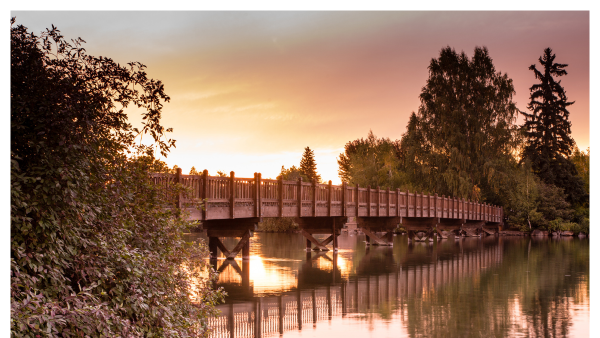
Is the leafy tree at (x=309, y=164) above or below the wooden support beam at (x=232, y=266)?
above

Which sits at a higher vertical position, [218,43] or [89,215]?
[218,43]

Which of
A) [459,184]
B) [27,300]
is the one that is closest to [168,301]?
[27,300]

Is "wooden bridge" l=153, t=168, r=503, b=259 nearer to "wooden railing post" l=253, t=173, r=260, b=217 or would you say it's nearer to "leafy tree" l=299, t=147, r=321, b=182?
"wooden railing post" l=253, t=173, r=260, b=217

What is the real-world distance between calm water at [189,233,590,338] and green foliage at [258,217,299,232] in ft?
93.1

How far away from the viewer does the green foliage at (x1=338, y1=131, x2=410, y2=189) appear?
54000mm

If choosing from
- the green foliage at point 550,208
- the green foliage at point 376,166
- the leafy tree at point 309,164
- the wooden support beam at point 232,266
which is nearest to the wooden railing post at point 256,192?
the wooden support beam at point 232,266

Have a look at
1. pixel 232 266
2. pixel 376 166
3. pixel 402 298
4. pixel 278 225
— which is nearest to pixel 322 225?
pixel 232 266

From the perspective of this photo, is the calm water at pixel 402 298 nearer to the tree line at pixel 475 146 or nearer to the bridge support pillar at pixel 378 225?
the bridge support pillar at pixel 378 225

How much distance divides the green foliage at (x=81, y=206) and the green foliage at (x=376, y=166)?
44.4 metres

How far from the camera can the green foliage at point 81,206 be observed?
4.97 metres

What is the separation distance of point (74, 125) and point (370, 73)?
10.2 meters

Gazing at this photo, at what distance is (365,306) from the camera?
43.8ft

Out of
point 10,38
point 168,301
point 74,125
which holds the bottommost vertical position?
point 168,301
